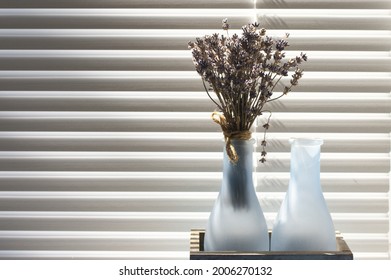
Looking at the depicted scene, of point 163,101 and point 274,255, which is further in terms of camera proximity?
point 163,101

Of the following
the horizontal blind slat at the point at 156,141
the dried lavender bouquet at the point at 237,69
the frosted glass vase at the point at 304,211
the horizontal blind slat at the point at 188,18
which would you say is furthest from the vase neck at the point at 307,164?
the horizontal blind slat at the point at 188,18

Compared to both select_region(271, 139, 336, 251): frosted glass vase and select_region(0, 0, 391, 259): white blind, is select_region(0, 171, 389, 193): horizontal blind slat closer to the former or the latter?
select_region(0, 0, 391, 259): white blind

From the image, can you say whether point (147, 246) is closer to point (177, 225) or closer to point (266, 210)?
point (177, 225)

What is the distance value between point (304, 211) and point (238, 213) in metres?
0.12

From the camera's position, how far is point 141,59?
3.89ft

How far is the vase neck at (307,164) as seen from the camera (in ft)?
3.20

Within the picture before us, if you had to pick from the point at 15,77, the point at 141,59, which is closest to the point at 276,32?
the point at 141,59

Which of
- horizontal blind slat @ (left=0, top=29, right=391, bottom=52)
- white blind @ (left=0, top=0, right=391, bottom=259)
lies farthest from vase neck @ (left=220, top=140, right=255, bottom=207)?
horizontal blind slat @ (left=0, top=29, right=391, bottom=52)

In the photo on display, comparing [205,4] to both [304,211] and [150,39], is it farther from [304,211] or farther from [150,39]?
[304,211]

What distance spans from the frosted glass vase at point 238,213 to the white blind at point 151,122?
0.22 metres

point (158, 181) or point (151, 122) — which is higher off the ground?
point (151, 122)

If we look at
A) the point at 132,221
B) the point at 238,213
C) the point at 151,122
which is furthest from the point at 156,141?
the point at 238,213

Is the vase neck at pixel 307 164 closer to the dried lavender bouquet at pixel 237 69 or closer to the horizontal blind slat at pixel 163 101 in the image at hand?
the dried lavender bouquet at pixel 237 69

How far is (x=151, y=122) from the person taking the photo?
119 cm
